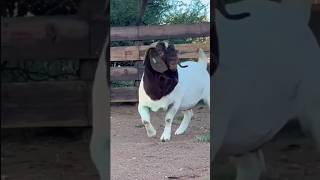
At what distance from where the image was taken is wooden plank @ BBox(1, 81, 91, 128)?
3322 mm

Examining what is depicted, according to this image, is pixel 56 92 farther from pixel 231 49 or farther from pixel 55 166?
pixel 231 49

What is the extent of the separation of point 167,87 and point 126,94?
231 cm

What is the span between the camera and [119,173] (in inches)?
253

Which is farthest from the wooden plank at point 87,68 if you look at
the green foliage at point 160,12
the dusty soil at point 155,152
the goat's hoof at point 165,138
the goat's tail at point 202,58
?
the green foliage at point 160,12

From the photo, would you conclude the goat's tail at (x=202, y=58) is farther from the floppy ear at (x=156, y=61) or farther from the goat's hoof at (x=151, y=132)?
the goat's hoof at (x=151, y=132)

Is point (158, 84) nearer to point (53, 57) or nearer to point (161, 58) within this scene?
point (161, 58)

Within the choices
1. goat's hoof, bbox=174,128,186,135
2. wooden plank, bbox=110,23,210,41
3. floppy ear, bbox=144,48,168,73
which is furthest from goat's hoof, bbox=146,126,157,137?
wooden plank, bbox=110,23,210,41

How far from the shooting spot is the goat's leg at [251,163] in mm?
3639

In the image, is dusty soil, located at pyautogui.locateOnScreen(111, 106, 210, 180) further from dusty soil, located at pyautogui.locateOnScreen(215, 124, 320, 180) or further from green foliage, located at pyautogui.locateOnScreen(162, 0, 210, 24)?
dusty soil, located at pyautogui.locateOnScreen(215, 124, 320, 180)

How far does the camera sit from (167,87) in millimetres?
8906

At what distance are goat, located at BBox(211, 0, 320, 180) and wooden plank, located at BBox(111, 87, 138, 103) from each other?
295 inches

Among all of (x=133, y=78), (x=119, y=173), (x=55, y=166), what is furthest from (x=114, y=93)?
(x=55, y=166)

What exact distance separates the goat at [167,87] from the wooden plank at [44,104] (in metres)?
5.36

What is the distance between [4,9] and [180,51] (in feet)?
24.6
